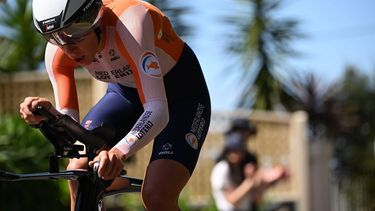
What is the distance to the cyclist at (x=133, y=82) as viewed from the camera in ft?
14.5

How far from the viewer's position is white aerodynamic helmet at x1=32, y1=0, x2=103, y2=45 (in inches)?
172

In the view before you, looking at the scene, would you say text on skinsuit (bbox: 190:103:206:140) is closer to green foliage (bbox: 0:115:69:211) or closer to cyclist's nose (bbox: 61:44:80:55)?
cyclist's nose (bbox: 61:44:80:55)

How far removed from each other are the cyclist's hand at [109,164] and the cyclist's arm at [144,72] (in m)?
0.20

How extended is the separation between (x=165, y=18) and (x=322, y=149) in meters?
17.7

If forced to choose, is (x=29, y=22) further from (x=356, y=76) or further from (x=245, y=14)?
(x=356, y=76)

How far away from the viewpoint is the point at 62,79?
5109mm

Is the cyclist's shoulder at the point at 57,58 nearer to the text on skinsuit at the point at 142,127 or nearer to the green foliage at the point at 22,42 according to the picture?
the text on skinsuit at the point at 142,127

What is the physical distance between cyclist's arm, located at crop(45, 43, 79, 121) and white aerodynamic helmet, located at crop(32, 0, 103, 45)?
0.58 metres

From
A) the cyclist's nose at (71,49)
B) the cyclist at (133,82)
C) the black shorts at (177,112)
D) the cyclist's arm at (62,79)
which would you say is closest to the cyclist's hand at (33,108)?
the cyclist at (133,82)

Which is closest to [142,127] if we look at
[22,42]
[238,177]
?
[238,177]

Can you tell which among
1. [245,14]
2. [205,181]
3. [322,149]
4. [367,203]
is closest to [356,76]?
[245,14]

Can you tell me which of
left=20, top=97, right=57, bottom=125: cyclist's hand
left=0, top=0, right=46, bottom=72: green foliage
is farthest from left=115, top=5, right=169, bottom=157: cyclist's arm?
left=0, top=0, right=46, bottom=72: green foliage

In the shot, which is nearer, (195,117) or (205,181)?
(195,117)

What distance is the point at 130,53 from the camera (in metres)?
4.66
